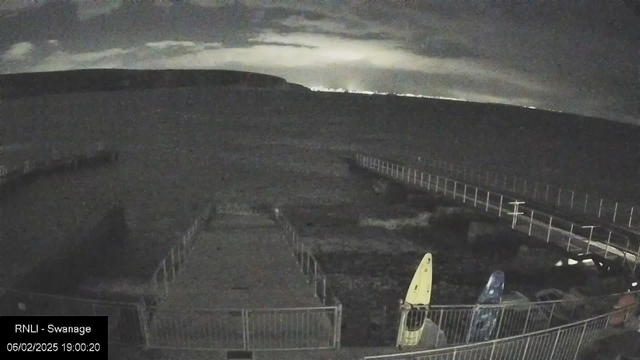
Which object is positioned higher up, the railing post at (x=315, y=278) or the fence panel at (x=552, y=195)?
the fence panel at (x=552, y=195)

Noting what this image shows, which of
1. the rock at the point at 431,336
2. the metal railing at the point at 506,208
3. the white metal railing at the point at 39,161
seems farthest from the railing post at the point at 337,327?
the white metal railing at the point at 39,161

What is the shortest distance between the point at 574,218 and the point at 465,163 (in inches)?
19.7

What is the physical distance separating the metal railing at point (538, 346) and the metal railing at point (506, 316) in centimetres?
6

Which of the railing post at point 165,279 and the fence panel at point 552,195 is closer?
the railing post at point 165,279

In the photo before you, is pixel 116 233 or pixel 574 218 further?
pixel 574 218

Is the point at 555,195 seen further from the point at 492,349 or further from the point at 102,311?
the point at 102,311

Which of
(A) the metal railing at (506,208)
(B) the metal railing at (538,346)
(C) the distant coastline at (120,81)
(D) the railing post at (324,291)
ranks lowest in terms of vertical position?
(B) the metal railing at (538,346)

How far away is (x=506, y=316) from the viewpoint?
1.60 m

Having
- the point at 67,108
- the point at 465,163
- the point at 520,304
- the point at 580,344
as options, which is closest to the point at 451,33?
the point at 465,163

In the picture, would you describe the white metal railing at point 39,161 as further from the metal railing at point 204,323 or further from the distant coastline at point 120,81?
the metal railing at point 204,323

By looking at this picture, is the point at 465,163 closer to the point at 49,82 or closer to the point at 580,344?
the point at 580,344

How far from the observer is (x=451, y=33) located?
1.51m

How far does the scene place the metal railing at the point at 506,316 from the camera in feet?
5.05

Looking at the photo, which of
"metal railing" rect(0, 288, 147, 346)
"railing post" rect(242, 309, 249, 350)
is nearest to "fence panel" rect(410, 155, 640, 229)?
"railing post" rect(242, 309, 249, 350)
